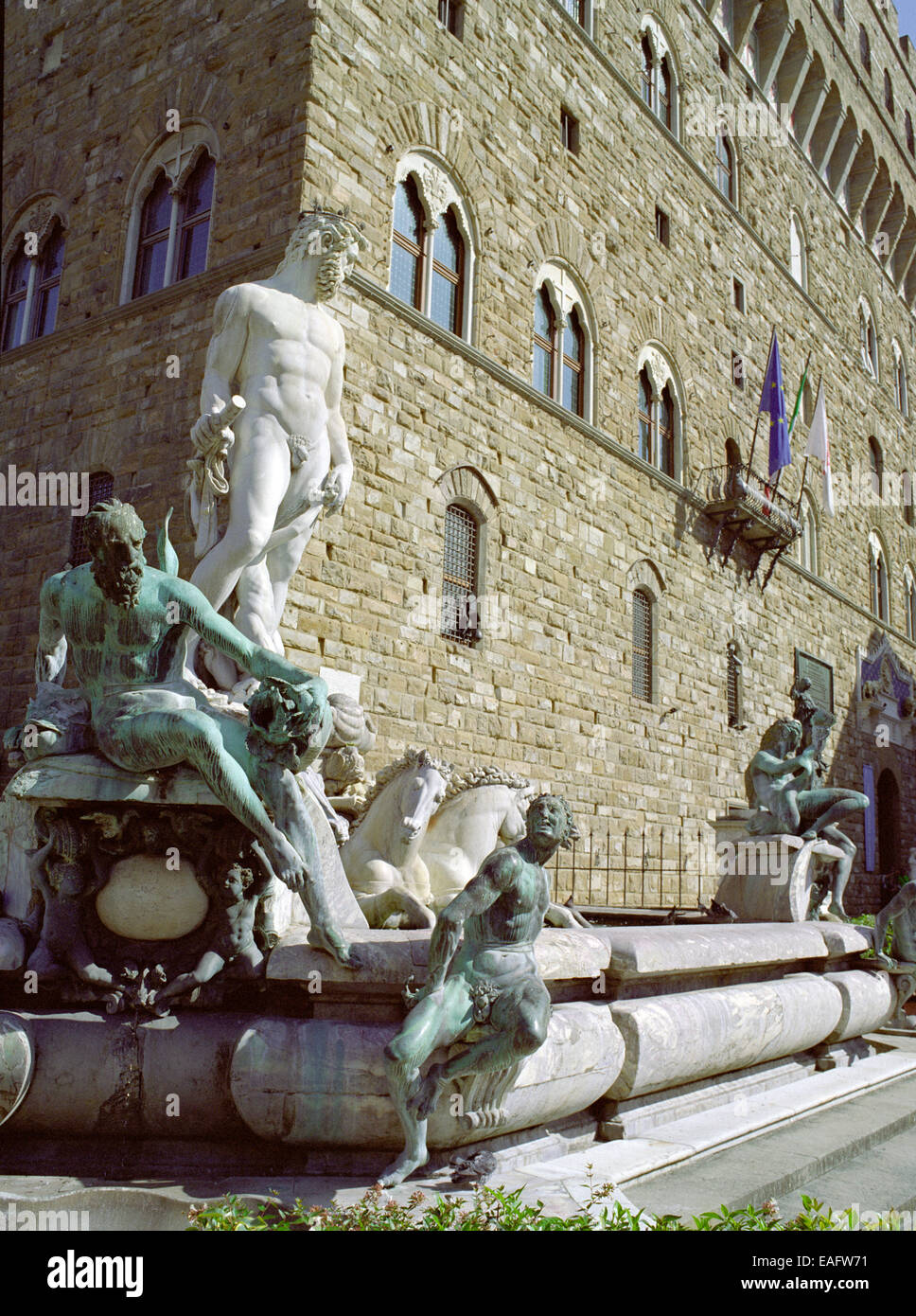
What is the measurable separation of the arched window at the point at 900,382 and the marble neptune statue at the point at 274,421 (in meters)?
23.6

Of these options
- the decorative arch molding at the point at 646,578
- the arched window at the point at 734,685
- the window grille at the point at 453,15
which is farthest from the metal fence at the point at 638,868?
the window grille at the point at 453,15

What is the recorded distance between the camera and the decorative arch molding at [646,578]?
48.2ft

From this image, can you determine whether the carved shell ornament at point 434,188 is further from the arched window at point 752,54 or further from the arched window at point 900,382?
the arched window at point 900,382

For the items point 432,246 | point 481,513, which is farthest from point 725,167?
point 481,513

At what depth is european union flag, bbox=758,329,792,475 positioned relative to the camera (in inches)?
660

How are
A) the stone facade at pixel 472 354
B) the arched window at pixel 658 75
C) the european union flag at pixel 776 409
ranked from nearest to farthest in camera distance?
the stone facade at pixel 472 354, the arched window at pixel 658 75, the european union flag at pixel 776 409

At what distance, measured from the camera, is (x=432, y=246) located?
461 inches

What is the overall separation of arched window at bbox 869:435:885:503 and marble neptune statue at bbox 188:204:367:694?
20577mm

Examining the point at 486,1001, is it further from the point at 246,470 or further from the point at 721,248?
the point at 721,248

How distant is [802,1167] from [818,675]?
17.7m

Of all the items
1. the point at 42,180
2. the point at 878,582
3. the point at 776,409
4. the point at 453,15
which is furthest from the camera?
the point at 878,582

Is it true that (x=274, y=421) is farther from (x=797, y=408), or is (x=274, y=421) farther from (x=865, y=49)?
(x=865, y=49)
